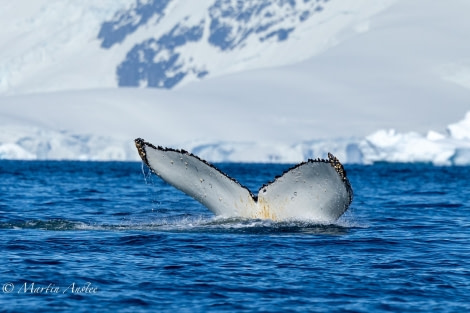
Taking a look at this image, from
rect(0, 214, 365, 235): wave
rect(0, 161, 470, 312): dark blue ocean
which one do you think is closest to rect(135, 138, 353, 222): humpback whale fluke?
rect(0, 214, 365, 235): wave

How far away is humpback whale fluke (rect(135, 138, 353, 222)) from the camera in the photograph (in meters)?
11.0

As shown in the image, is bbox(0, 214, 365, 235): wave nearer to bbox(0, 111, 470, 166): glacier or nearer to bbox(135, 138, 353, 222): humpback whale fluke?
bbox(135, 138, 353, 222): humpback whale fluke

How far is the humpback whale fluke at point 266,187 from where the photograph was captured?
36.1 feet

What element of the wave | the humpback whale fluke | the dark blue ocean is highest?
the humpback whale fluke

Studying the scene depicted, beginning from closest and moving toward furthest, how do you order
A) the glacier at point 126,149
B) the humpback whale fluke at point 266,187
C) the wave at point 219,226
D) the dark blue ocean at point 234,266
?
the dark blue ocean at point 234,266, the humpback whale fluke at point 266,187, the wave at point 219,226, the glacier at point 126,149

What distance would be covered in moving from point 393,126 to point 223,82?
1295 inches

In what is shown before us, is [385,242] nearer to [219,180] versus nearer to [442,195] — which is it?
[219,180]

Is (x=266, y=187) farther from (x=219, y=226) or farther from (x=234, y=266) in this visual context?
(x=219, y=226)

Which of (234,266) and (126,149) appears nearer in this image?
(234,266)

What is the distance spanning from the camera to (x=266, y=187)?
11586mm

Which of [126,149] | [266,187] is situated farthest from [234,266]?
[126,149]

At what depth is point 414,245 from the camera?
42.4ft

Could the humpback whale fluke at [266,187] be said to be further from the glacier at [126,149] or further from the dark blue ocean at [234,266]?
the glacier at [126,149]

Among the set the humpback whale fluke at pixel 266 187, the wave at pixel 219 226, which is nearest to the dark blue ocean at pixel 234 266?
the wave at pixel 219 226
